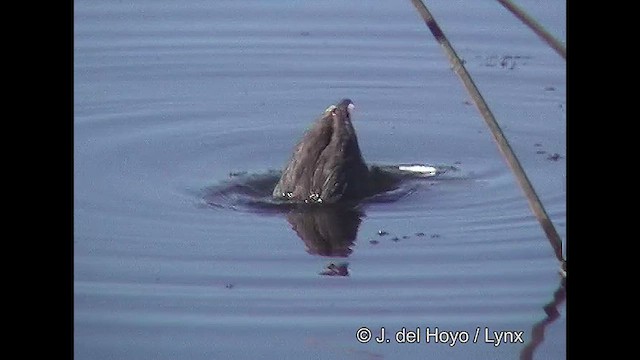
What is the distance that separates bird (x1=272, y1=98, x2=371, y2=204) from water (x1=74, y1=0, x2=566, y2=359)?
0.18ft

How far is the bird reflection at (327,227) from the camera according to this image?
2340mm

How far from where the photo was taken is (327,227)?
2.42m

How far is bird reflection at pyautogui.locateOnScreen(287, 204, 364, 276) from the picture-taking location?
2.34 metres

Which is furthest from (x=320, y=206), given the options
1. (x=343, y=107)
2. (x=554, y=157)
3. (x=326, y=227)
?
(x=554, y=157)

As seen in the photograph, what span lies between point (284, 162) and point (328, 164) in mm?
213

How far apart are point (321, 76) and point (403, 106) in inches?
9.2

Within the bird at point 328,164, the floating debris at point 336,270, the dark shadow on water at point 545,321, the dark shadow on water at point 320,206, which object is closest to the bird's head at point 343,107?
the bird at point 328,164

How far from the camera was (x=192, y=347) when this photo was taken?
7.00ft

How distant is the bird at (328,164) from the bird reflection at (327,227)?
0.09ft

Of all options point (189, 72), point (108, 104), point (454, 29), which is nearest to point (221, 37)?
point (189, 72)

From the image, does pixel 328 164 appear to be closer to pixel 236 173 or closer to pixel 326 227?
pixel 326 227

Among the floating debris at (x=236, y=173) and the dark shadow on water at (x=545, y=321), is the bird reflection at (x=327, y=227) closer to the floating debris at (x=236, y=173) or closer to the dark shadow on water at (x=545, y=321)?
the floating debris at (x=236, y=173)

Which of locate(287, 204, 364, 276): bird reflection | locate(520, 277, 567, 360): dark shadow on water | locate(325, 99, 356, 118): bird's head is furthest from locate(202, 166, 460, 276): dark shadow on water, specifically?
locate(520, 277, 567, 360): dark shadow on water
